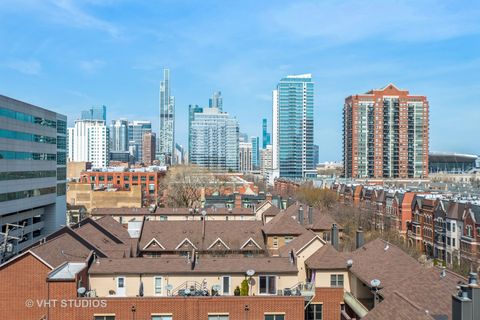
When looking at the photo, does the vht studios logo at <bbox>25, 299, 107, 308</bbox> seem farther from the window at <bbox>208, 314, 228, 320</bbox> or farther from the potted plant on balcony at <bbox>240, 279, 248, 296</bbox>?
the potted plant on balcony at <bbox>240, 279, 248, 296</bbox>

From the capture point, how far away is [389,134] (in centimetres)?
15075

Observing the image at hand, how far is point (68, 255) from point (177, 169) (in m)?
98.5

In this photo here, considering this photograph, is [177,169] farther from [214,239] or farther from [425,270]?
[425,270]

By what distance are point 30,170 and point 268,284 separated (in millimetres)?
46567

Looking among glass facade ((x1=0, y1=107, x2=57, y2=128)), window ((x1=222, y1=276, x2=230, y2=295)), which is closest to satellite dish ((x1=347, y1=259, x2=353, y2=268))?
window ((x1=222, y1=276, x2=230, y2=295))

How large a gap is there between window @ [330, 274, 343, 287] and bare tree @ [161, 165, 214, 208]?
65835mm

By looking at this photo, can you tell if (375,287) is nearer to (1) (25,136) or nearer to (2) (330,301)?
(2) (330,301)

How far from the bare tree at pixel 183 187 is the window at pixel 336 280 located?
65.8m

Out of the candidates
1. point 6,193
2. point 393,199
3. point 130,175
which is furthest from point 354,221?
point 130,175

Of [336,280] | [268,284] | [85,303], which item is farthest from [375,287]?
[85,303]

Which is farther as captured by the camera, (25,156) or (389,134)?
(389,134)

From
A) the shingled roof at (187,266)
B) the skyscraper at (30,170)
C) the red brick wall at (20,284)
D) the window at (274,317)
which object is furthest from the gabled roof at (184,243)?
the skyscraper at (30,170)

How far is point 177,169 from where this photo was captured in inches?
5000

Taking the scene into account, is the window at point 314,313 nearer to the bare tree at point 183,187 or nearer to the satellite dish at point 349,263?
the satellite dish at point 349,263
